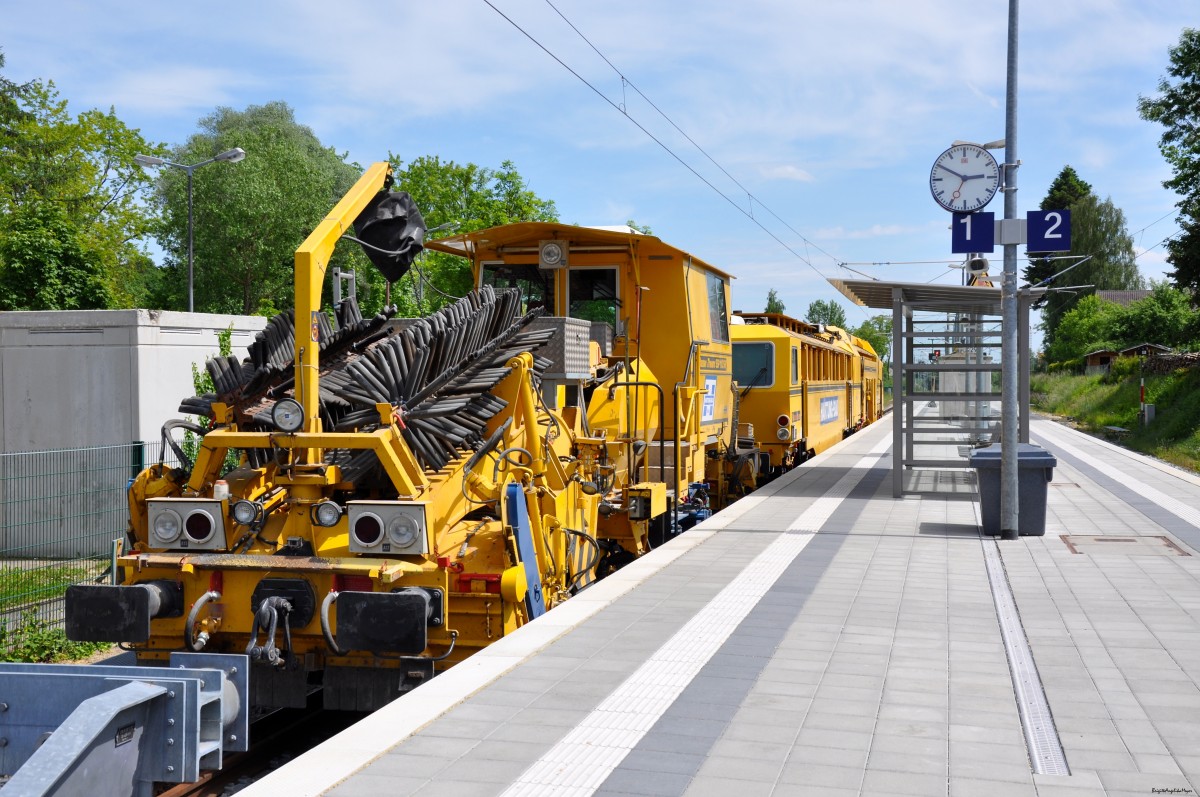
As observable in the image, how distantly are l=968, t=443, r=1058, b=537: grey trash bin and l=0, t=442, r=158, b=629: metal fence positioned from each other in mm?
8460

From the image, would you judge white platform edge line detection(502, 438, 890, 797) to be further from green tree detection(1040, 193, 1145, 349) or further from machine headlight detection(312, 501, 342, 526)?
green tree detection(1040, 193, 1145, 349)

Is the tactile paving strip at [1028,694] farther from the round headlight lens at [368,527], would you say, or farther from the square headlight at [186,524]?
the square headlight at [186,524]

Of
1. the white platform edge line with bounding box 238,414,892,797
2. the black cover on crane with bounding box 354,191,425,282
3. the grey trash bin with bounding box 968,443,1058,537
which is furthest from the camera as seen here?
the grey trash bin with bounding box 968,443,1058,537

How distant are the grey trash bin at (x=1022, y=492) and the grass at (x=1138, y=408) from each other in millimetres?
10747

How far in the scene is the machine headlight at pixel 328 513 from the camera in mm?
5844

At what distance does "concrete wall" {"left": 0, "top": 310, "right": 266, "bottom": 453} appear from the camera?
43.5 feet

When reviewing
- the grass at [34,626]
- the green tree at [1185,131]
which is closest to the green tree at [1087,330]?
the green tree at [1185,131]

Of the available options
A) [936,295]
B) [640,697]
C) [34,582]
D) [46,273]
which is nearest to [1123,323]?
[936,295]

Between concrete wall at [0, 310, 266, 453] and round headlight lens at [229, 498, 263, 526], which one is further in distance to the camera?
concrete wall at [0, 310, 266, 453]

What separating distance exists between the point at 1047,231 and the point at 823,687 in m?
6.78

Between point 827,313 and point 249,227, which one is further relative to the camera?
point 827,313

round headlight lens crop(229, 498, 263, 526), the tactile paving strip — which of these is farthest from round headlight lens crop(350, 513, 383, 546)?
the tactile paving strip

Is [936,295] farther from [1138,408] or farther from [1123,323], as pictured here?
[1123,323]

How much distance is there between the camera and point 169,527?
5984 mm
